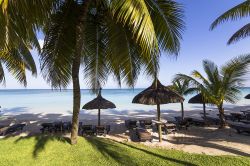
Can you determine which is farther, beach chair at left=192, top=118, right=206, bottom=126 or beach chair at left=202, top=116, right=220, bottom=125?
beach chair at left=202, top=116, right=220, bottom=125

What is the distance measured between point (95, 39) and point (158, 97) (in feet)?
10.6

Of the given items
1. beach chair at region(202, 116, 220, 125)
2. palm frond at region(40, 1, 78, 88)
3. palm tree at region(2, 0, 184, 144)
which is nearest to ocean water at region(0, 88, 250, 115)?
palm tree at region(2, 0, 184, 144)

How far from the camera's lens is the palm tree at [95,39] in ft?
21.9

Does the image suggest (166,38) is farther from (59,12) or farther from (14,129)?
(14,129)

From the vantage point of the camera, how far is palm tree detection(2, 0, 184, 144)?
6680 mm

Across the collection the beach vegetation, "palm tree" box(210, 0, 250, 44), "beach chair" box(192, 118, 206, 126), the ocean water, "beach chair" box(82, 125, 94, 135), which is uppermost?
"palm tree" box(210, 0, 250, 44)

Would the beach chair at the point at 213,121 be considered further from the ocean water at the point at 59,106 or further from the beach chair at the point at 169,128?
the ocean water at the point at 59,106

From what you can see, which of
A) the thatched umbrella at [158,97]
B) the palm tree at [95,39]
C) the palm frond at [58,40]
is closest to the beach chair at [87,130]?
the thatched umbrella at [158,97]

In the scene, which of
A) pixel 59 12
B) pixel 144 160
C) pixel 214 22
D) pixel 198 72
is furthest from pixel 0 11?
pixel 198 72

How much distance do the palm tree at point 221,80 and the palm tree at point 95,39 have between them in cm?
419

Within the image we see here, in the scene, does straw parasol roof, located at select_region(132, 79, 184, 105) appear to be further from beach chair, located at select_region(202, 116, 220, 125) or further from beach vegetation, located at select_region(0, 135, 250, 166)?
beach chair, located at select_region(202, 116, 220, 125)

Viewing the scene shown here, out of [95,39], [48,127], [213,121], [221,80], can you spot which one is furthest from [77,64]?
[213,121]

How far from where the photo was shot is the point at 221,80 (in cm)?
1196

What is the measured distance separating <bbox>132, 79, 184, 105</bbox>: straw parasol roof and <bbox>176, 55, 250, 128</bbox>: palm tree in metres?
1.70
